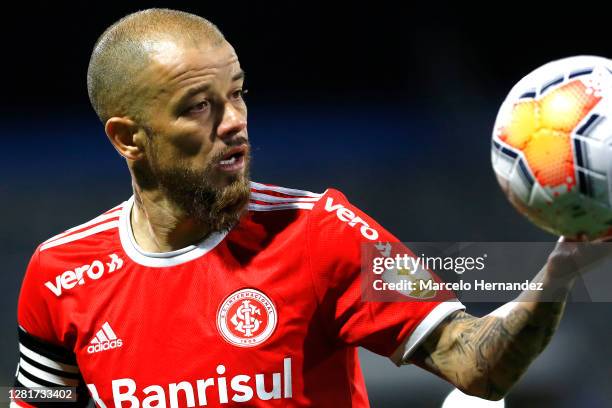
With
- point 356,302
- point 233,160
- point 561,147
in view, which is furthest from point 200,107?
point 561,147

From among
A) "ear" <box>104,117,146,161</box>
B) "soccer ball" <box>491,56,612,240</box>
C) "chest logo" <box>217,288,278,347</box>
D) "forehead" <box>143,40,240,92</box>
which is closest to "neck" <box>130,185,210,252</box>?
"ear" <box>104,117,146,161</box>

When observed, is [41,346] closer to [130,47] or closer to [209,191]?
[209,191]

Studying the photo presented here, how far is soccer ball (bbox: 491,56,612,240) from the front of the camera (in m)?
2.13

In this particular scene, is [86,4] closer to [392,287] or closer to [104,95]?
[104,95]

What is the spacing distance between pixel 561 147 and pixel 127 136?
48.6 inches

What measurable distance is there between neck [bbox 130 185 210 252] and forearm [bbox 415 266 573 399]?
737 mm

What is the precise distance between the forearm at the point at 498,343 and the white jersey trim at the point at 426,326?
1.0 inches

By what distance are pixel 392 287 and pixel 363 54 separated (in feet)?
16.3

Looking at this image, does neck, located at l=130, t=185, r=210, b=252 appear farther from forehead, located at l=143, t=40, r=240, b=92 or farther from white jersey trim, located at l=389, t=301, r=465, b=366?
white jersey trim, located at l=389, t=301, r=465, b=366

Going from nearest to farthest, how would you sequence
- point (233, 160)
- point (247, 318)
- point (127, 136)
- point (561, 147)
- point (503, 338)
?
point (561, 147) < point (503, 338) < point (247, 318) < point (233, 160) < point (127, 136)

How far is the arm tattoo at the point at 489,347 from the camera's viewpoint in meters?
2.28

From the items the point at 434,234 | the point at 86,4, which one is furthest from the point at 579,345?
the point at 86,4

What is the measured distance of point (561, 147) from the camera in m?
2.18

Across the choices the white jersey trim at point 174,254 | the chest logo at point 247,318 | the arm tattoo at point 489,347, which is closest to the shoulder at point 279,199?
the white jersey trim at point 174,254
